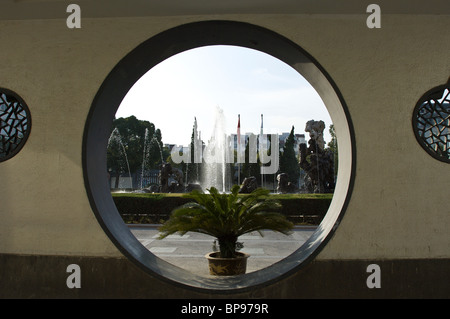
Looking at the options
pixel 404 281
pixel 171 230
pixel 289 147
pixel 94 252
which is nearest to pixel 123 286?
pixel 94 252

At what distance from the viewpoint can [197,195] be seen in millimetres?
5754

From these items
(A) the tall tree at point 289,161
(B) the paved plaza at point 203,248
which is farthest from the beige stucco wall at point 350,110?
(A) the tall tree at point 289,161

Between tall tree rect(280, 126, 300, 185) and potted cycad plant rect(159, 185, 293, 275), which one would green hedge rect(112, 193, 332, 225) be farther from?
tall tree rect(280, 126, 300, 185)

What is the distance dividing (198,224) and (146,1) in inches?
120

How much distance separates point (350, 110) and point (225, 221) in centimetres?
251

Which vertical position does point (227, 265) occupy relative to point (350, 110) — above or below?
below

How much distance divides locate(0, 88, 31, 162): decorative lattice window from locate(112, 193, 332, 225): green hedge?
788cm

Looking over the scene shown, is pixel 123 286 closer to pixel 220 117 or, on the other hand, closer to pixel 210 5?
pixel 210 5

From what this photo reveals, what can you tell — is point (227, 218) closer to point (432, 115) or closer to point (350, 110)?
point (350, 110)

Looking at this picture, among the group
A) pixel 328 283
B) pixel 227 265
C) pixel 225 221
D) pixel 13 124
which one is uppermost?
pixel 13 124

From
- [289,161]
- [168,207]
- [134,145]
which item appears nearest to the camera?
[168,207]

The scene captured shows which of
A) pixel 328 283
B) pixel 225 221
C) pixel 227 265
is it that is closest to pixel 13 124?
pixel 225 221

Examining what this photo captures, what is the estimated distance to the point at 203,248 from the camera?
28.3ft

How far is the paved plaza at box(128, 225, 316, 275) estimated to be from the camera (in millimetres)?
7113
